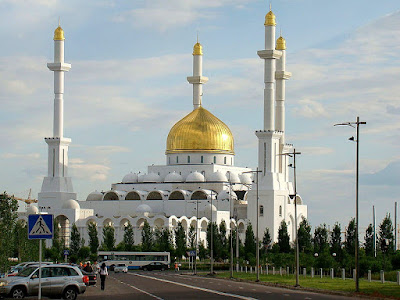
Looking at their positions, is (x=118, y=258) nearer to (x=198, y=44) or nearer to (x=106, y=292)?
(x=198, y=44)

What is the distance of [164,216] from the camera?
95500 mm

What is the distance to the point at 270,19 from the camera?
9100 centimetres

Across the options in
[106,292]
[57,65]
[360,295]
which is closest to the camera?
[360,295]

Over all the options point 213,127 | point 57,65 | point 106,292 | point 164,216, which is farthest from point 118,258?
point 106,292

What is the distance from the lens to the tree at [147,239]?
86.1m

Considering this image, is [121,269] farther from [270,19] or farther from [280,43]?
[280,43]

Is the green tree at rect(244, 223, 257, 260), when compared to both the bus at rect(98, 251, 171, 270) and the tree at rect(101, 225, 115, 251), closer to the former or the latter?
the bus at rect(98, 251, 171, 270)

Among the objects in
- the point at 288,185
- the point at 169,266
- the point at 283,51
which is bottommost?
the point at 169,266

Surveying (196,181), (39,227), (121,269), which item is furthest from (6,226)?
(196,181)

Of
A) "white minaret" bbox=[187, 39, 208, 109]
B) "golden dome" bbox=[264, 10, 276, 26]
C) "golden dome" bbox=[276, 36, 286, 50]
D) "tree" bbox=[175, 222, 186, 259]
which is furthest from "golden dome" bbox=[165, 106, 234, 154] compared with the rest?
"tree" bbox=[175, 222, 186, 259]

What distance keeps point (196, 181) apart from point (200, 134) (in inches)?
222

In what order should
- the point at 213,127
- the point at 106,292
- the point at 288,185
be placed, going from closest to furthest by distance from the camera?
the point at 106,292
the point at 288,185
the point at 213,127

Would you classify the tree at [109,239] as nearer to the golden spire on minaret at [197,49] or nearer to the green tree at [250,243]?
the green tree at [250,243]

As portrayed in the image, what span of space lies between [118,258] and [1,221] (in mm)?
36371
